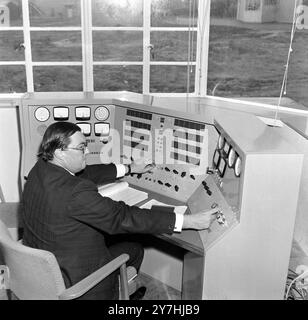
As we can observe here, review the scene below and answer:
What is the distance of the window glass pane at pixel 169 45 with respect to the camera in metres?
4.58

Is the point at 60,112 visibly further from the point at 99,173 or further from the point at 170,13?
the point at 170,13

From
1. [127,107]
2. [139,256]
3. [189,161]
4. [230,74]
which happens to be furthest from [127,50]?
[139,256]

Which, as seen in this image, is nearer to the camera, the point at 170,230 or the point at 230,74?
the point at 170,230

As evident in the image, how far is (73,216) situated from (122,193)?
0.72 m

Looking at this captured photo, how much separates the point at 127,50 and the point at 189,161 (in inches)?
113

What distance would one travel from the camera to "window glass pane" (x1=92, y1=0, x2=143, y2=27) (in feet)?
14.6

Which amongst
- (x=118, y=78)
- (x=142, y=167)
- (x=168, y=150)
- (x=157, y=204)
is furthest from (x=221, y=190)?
(x=118, y=78)

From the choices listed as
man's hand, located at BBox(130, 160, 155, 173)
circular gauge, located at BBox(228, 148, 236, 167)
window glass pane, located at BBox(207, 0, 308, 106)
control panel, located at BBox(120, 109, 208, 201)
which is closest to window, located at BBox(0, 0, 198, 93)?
window glass pane, located at BBox(207, 0, 308, 106)

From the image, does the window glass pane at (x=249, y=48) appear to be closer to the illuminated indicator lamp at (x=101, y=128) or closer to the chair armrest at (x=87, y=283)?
the illuminated indicator lamp at (x=101, y=128)

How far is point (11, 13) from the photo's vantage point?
434 cm

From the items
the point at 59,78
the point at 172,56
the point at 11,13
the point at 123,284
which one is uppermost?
the point at 11,13

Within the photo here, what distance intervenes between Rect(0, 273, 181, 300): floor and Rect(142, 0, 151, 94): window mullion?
1.98 metres

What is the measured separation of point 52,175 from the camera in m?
1.80
